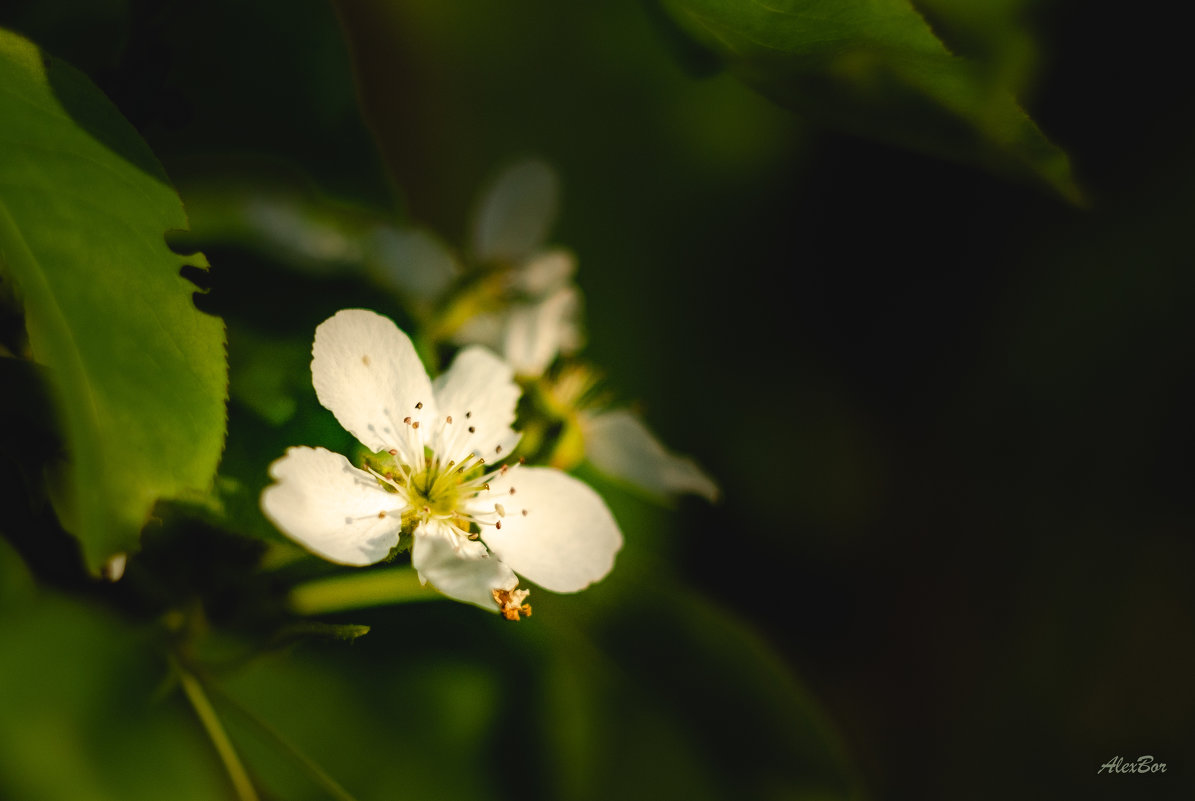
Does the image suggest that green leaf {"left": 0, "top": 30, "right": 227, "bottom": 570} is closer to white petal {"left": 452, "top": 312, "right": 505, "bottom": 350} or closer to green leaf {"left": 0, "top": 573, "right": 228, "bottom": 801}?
green leaf {"left": 0, "top": 573, "right": 228, "bottom": 801}

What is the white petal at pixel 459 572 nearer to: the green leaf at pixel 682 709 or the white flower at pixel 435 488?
the white flower at pixel 435 488

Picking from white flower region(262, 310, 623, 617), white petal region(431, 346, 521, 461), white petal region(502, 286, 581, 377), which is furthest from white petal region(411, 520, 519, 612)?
white petal region(502, 286, 581, 377)

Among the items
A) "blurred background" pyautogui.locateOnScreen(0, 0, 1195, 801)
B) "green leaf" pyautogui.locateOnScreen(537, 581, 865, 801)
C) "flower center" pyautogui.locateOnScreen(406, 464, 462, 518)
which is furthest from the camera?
"blurred background" pyautogui.locateOnScreen(0, 0, 1195, 801)

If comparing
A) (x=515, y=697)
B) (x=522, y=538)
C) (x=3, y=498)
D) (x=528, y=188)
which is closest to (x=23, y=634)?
(x=3, y=498)

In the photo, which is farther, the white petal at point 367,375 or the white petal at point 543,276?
the white petal at point 543,276

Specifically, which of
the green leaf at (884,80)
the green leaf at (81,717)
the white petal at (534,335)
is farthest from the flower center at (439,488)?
the green leaf at (884,80)

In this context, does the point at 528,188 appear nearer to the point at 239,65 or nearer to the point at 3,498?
the point at 239,65
